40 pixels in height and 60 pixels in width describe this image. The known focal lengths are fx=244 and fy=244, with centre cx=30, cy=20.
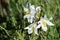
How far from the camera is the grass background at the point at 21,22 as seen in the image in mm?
2079

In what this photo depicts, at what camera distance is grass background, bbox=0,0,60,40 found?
6.82 ft

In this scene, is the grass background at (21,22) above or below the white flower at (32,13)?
below

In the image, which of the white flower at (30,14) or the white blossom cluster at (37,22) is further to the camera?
the white flower at (30,14)

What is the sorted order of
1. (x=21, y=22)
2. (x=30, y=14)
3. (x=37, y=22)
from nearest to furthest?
(x=37, y=22) < (x=30, y=14) < (x=21, y=22)

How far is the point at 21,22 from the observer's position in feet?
7.82

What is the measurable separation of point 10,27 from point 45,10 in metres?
0.38

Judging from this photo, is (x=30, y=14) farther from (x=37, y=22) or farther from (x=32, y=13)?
(x=37, y=22)

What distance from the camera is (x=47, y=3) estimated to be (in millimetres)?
2379

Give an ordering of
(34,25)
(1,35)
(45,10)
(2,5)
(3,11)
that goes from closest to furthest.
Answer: (34,25) → (1,35) → (45,10) → (3,11) → (2,5)

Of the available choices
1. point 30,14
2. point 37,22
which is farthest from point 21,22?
point 37,22

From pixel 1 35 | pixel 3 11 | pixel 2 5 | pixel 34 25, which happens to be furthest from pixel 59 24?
pixel 2 5

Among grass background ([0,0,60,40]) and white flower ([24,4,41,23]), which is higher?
white flower ([24,4,41,23])

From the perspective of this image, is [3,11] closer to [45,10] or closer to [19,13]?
[19,13]

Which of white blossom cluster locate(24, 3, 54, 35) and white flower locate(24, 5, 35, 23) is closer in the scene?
white blossom cluster locate(24, 3, 54, 35)
